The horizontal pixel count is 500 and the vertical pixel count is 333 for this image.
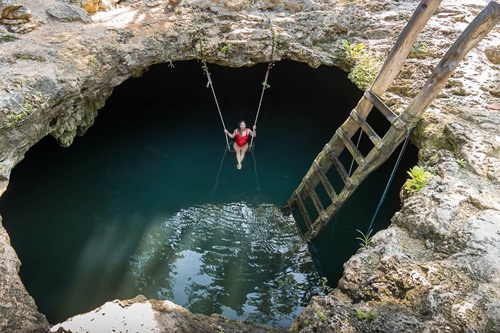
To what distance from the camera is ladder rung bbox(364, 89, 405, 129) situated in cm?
517

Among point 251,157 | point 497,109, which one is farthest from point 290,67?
point 497,109

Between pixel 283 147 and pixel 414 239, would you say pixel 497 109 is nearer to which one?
pixel 414 239

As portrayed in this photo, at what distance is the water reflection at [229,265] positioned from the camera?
5480 millimetres

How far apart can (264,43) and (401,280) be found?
5198mm

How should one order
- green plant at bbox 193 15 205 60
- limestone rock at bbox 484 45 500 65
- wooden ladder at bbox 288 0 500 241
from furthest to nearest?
green plant at bbox 193 15 205 60, limestone rock at bbox 484 45 500 65, wooden ladder at bbox 288 0 500 241

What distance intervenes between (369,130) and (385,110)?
0.41m

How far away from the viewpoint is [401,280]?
333 centimetres

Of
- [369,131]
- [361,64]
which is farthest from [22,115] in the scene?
[361,64]

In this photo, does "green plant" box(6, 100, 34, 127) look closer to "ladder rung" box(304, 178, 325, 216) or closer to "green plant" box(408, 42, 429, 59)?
"ladder rung" box(304, 178, 325, 216)

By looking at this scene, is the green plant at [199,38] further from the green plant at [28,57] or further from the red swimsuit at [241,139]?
the green plant at [28,57]

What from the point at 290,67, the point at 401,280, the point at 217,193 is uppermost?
the point at 290,67

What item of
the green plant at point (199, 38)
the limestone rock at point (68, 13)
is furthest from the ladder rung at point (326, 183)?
the limestone rock at point (68, 13)

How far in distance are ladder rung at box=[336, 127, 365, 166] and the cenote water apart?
1.67 m

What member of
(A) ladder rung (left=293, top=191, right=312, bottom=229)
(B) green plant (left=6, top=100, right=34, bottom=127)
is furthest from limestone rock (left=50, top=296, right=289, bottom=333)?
(A) ladder rung (left=293, top=191, right=312, bottom=229)
